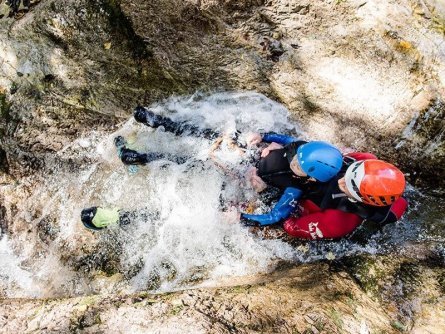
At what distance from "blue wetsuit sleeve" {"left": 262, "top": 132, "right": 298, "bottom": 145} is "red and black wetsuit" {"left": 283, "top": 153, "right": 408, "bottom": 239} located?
74 centimetres

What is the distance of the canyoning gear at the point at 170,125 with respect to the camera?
17.5 ft

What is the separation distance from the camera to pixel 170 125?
5.41 m

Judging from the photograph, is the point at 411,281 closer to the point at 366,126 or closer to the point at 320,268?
the point at 320,268

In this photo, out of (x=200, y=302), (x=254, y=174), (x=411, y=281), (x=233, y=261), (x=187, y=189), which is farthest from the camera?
(x=187, y=189)

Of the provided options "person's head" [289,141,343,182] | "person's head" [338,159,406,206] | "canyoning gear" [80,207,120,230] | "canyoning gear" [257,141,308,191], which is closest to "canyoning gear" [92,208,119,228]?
"canyoning gear" [80,207,120,230]

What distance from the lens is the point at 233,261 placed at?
4809mm

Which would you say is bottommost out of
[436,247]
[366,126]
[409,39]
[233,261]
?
[233,261]

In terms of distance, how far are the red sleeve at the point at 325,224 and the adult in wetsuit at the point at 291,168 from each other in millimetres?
209

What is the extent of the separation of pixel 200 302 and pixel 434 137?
324 centimetres

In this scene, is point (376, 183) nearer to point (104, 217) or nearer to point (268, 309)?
point (268, 309)

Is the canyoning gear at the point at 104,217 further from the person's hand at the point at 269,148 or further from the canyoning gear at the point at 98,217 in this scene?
the person's hand at the point at 269,148

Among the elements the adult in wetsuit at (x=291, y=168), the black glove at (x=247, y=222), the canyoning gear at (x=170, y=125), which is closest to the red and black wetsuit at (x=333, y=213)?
the adult in wetsuit at (x=291, y=168)

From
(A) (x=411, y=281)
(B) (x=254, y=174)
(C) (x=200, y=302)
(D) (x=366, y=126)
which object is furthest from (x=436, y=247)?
(C) (x=200, y=302)

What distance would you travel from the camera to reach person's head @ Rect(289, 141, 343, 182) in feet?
12.9
